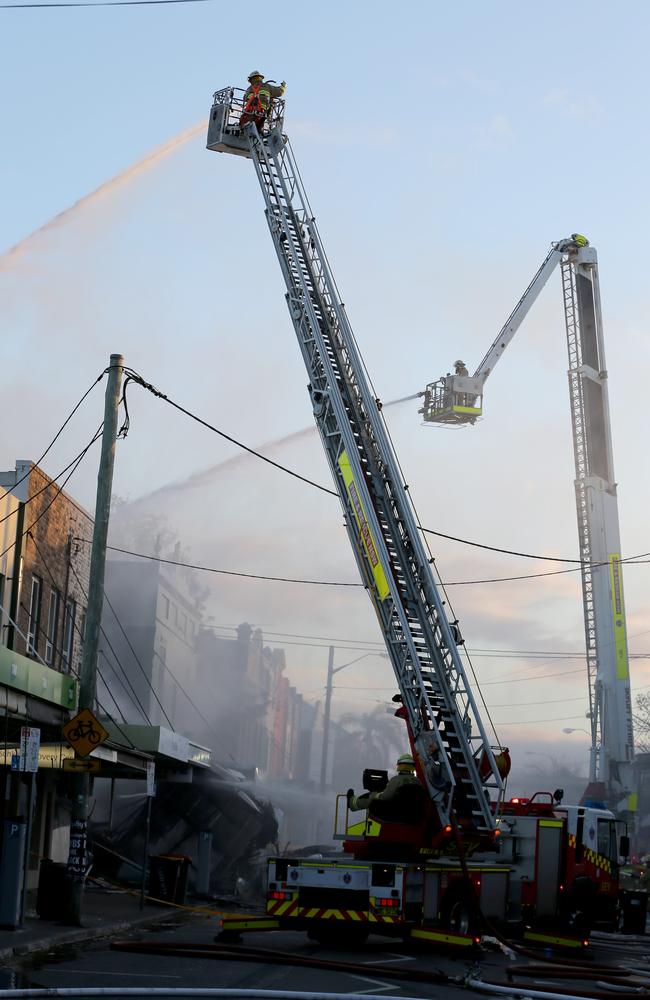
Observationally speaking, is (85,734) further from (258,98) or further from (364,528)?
(258,98)

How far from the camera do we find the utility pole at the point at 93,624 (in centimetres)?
1759

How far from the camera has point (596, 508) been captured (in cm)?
3644

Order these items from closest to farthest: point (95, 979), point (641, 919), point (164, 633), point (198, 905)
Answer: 1. point (95, 979)
2. point (641, 919)
3. point (198, 905)
4. point (164, 633)

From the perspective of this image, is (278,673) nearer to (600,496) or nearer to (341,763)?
(341,763)

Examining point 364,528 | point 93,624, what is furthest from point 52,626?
point 364,528

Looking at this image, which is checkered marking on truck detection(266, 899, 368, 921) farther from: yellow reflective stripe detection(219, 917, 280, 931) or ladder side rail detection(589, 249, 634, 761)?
ladder side rail detection(589, 249, 634, 761)

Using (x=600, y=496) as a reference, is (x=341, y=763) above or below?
below

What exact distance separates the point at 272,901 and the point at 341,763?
98.9m

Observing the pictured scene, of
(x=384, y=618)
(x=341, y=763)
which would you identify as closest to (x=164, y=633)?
(x=384, y=618)

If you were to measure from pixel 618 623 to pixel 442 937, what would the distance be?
2218 cm

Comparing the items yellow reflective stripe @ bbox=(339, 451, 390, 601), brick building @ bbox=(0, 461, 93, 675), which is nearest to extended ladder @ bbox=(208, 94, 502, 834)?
yellow reflective stripe @ bbox=(339, 451, 390, 601)

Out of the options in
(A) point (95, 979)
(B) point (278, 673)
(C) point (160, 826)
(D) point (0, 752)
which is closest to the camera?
(A) point (95, 979)

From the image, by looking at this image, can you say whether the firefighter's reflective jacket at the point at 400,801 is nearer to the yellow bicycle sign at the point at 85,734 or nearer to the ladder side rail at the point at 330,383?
the ladder side rail at the point at 330,383

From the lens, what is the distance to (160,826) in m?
31.6
